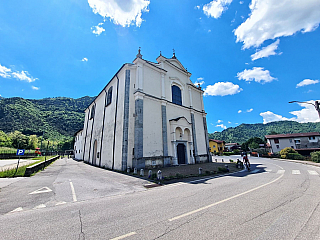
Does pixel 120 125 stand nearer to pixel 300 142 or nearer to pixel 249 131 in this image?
pixel 300 142

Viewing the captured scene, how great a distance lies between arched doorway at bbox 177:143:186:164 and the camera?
810 inches

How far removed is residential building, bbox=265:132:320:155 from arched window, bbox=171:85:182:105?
163 ft

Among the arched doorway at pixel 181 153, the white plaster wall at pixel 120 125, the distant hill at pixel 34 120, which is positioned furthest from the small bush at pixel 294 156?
the distant hill at pixel 34 120

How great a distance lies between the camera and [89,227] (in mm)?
3553

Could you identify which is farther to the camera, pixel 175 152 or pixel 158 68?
pixel 158 68

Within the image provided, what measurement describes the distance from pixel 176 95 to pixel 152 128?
29.1 ft

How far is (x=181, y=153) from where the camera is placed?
2102 cm

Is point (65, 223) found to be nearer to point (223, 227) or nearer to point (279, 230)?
point (223, 227)

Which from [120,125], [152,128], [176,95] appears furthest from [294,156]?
[120,125]

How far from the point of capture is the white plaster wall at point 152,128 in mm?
17014

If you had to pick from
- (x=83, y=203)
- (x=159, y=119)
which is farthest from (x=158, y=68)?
(x=83, y=203)

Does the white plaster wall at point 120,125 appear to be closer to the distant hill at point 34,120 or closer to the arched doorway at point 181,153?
the arched doorway at point 181,153

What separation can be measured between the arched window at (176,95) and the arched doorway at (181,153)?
7339mm

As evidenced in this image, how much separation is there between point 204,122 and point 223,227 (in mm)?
25232
